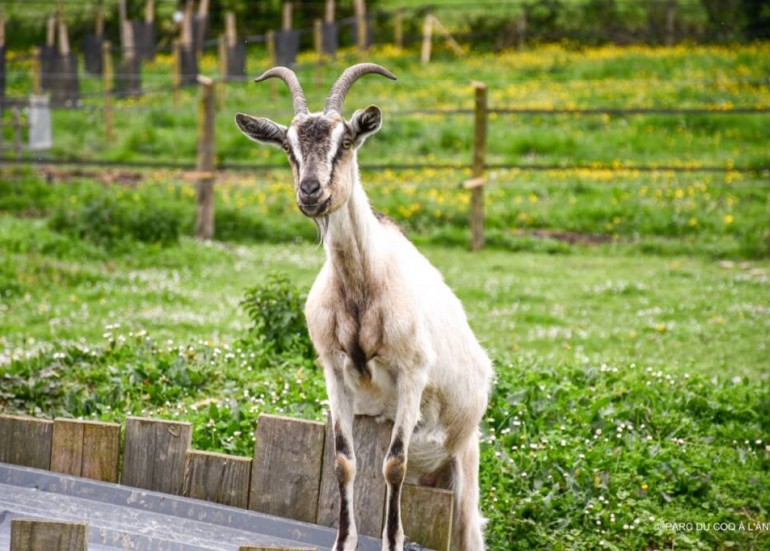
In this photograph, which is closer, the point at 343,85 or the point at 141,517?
the point at 141,517

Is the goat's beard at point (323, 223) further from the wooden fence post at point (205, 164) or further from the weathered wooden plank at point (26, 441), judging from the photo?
the wooden fence post at point (205, 164)

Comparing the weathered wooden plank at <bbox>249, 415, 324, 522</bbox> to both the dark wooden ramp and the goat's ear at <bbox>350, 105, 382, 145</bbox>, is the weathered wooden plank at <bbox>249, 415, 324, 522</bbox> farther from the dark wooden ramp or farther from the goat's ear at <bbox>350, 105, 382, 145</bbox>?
the goat's ear at <bbox>350, 105, 382, 145</bbox>

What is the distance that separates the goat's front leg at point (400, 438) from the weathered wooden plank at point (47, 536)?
1471 millimetres

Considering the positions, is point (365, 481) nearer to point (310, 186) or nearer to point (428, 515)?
point (428, 515)

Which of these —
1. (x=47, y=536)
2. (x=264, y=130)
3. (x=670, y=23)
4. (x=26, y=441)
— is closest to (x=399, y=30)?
(x=670, y=23)

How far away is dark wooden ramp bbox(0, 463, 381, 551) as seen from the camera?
13.9 ft

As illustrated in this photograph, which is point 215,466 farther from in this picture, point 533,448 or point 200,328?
point 200,328

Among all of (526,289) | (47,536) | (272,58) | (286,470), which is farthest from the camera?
(272,58)

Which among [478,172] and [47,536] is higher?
[478,172]

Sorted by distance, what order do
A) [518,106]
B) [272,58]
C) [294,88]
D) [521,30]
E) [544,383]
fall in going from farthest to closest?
1. [521,30]
2. [272,58]
3. [518,106]
4. [544,383]
5. [294,88]

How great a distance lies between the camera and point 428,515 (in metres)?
4.64

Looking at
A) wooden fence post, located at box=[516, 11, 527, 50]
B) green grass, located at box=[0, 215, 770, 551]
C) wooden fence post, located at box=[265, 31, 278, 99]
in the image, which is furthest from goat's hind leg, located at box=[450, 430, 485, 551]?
wooden fence post, located at box=[516, 11, 527, 50]

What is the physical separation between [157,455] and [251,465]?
0.42 m

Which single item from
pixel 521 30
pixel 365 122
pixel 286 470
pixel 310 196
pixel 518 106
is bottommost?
pixel 286 470
